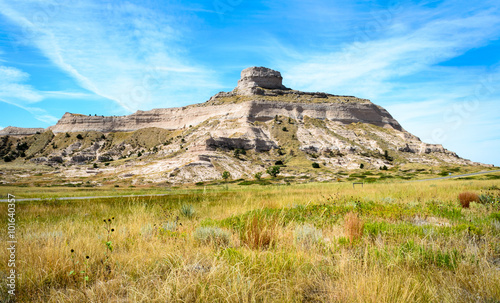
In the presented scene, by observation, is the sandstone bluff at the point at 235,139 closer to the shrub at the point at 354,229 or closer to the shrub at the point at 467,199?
the shrub at the point at 467,199

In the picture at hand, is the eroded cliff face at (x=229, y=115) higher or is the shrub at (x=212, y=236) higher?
the eroded cliff face at (x=229, y=115)

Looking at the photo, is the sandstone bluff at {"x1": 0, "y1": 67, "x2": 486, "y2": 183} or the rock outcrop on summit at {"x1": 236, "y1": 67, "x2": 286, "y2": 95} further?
the rock outcrop on summit at {"x1": 236, "y1": 67, "x2": 286, "y2": 95}

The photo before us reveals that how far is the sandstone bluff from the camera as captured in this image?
8031cm

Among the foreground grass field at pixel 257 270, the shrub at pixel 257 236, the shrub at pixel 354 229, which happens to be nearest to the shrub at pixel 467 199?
the foreground grass field at pixel 257 270

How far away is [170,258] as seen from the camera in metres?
4.08

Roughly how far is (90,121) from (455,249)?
16703 cm

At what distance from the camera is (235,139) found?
95562mm

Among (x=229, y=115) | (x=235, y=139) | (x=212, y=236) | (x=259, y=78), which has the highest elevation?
(x=259, y=78)

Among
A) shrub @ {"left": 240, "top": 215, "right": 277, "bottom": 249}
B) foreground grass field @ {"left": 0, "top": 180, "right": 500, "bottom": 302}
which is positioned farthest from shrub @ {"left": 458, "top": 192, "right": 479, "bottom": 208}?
shrub @ {"left": 240, "top": 215, "right": 277, "bottom": 249}

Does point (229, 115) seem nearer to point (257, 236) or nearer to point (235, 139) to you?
point (235, 139)

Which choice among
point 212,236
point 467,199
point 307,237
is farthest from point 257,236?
point 467,199

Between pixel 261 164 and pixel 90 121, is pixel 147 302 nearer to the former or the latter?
pixel 261 164

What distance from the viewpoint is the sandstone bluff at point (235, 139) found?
80.3 metres

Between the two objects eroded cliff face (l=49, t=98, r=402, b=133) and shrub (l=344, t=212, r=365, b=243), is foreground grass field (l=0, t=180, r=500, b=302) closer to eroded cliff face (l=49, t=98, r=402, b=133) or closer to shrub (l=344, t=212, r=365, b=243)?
shrub (l=344, t=212, r=365, b=243)
